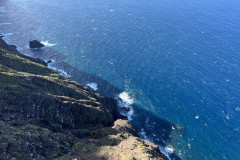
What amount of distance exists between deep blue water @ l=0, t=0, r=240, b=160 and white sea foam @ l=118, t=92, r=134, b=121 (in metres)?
2.54

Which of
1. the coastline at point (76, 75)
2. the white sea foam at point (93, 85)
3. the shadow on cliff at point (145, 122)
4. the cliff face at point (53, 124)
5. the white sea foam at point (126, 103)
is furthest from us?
the white sea foam at point (93, 85)

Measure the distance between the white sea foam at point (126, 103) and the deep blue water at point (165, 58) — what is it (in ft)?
8.33

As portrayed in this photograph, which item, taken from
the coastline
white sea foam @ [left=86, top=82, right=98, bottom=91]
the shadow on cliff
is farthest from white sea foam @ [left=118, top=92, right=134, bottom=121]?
white sea foam @ [left=86, top=82, right=98, bottom=91]

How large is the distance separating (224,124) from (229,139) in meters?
7.74

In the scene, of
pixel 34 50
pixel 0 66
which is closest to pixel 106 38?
pixel 34 50

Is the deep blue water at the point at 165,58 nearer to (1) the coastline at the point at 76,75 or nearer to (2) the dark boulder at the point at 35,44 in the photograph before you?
(1) the coastline at the point at 76,75

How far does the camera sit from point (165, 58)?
424 feet

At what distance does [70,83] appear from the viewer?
88125 mm

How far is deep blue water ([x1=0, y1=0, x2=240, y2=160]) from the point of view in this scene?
85062 mm

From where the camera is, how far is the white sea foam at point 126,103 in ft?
302

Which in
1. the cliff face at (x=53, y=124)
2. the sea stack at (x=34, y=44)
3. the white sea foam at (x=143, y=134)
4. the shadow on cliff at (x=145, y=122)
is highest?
the cliff face at (x=53, y=124)

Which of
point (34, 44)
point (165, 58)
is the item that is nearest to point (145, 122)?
point (165, 58)

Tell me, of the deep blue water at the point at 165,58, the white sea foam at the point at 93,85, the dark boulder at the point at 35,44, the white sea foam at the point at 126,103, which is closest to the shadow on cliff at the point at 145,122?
the deep blue water at the point at 165,58

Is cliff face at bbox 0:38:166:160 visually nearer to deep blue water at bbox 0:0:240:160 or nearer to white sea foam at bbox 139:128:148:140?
white sea foam at bbox 139:128:148:140
